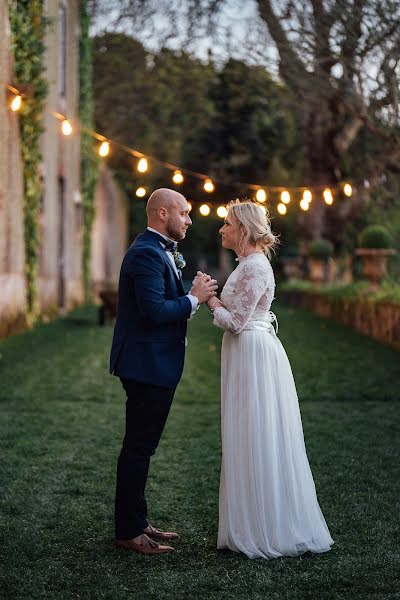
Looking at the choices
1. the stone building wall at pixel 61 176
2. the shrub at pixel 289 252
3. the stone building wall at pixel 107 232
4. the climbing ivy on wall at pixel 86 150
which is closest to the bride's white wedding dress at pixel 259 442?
the stone building wall at pixel 61 176

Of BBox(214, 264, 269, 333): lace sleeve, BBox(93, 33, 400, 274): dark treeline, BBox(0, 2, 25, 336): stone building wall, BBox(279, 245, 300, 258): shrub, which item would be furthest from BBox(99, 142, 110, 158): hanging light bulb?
BBox(279, 245, 300, 258): shrub

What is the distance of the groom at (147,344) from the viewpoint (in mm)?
4672

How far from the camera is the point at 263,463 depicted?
15.5 feet

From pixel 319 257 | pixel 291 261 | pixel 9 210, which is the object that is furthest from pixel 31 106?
pixel 291 261

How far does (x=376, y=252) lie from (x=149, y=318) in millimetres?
12306

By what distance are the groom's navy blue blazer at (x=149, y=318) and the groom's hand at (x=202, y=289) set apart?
9 centimetres

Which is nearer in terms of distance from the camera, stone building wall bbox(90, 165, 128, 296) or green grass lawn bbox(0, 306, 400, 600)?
green grass lawn bbox(0, 306, 400, 600)

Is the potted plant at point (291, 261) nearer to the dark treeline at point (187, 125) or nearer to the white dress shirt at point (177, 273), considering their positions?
the dark treeline at point (187, 125)

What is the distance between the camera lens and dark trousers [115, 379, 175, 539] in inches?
187

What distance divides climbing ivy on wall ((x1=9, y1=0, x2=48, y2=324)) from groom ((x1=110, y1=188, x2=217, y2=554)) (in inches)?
385

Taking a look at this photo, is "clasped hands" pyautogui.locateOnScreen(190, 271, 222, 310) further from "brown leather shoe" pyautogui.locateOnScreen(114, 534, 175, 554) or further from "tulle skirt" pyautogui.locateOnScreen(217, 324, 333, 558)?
"brown leather shoe" pyautogui.locateOnScreen(114, 534, 175, 554)

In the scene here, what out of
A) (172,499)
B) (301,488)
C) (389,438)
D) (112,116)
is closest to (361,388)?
(389,438)

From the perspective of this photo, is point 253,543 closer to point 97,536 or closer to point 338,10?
point 97,536

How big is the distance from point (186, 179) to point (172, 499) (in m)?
31.6
